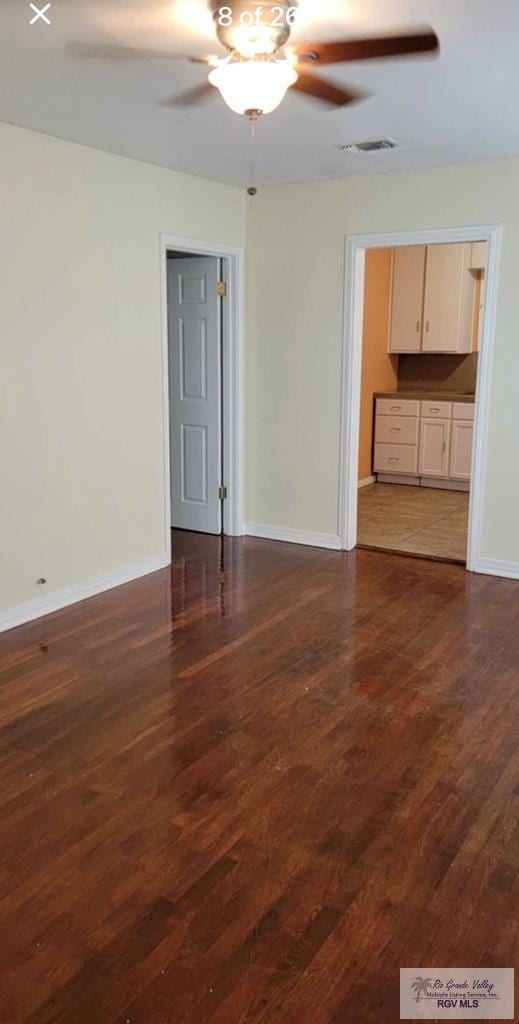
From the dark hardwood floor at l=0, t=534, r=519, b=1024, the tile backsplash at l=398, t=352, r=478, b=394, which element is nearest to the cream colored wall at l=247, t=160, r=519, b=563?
the dark hardwood floor at l=0, t=534, r=519, b=1024

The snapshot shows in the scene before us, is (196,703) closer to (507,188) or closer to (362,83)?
(362,83)

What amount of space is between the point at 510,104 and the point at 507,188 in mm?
1197

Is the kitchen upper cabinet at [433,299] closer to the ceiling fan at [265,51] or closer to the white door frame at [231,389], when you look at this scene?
the white door frame at [231,389]

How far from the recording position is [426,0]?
236 cm

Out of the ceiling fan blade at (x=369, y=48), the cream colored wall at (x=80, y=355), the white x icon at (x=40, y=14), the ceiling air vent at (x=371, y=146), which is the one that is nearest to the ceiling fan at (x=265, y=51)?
the ceiling fan blade at (x=369, y=48)

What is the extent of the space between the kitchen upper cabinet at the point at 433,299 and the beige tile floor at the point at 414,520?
1.39m

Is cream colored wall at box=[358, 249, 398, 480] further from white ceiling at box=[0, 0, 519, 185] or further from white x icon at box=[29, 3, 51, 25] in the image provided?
white x icon at box=[29, 3, 51, 25]

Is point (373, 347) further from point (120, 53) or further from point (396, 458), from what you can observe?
point (120, 53)

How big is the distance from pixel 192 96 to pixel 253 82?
0.87 metres

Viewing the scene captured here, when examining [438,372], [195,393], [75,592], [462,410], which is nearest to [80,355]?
[75,592]

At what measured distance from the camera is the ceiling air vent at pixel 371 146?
4.07m

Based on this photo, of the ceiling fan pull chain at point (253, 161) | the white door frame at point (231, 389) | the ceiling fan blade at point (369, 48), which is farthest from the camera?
the white door frame at point (231, 389)

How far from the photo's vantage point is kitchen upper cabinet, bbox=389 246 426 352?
738cm

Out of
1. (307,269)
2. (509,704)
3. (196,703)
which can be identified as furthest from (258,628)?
(307,269)
